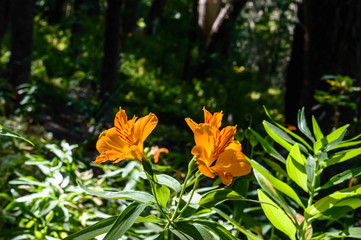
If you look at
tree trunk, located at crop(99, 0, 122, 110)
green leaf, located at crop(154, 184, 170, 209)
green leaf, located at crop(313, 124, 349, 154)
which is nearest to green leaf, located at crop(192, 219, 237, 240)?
green leaf, located at crop(154, 184, 170, 209)

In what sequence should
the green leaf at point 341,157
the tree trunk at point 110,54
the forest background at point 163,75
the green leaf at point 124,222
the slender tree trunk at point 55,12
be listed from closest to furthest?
the green leaf at point 124,222, the green leaf at point 341,157, the forest background at point 163,75, the tree trunk at point 110,54, the slender tree trunk at point 55,12

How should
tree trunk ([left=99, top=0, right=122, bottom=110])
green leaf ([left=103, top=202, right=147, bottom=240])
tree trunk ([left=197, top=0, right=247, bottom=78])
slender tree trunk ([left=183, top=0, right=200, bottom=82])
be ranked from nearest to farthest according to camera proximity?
1. green leaf ([left=103, top=202, right=147, bottom=240])
2. tree trunk ([left=99, top=0, right=122, bottom=110])
3. slender tree trunk ([left=183, top=0, right=200, bottom=82])
4. tree trunk ([left=197, top=0, right=247, bottom=78])

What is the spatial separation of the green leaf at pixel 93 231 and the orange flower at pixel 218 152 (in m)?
0.20

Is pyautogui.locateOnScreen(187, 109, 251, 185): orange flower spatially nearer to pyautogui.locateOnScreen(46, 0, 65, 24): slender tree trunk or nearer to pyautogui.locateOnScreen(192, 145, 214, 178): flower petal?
pyautogui.locateOnScreen(192, 145, 214, 178): flower petal

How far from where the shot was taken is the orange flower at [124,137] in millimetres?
757

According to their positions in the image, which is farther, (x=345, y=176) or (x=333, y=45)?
(x=333, y=45)

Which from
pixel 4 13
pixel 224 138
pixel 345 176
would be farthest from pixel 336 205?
pixel 4 13

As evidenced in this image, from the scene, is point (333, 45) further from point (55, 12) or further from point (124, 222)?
point (55, 12)

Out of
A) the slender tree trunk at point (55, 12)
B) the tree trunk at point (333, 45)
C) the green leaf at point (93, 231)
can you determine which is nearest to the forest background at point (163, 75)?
the tree trunk at point (333, 45)

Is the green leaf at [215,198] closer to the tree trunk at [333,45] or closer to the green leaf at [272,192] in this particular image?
the green leaf at [272,192]

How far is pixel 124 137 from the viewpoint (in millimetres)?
771

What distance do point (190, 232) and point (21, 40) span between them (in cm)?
390

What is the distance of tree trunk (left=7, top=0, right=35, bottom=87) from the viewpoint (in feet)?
13.2

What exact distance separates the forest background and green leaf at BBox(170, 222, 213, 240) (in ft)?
1.01
